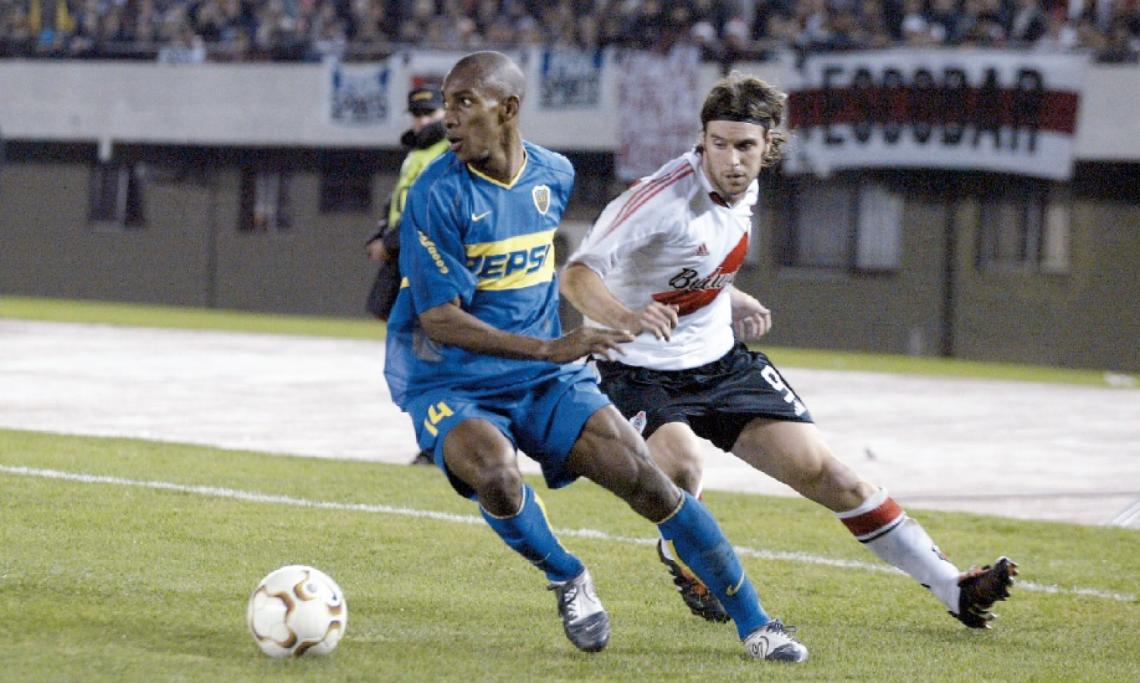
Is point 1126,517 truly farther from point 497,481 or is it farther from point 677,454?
point 497,481

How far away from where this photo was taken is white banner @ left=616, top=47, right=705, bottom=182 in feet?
95.1

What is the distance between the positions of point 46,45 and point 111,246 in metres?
4.23

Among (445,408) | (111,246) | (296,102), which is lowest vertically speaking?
(111,246)

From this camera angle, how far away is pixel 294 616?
5660 mm

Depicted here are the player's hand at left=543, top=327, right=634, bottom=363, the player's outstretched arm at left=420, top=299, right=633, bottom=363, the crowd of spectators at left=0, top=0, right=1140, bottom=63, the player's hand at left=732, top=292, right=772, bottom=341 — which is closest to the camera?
the player's hand at left=543, top=327, right=634, bottom=363

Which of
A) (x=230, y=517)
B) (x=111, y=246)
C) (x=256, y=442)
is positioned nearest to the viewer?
(x=230, y=517)

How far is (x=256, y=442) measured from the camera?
12.7m

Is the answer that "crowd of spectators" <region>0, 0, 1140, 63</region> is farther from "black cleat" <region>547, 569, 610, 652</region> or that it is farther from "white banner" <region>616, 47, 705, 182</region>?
"black cleat" <region>547, 569, 610, 652</region>

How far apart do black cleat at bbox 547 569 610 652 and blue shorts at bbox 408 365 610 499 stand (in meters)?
0.36

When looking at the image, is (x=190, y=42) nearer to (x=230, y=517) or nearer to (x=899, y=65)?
(x=899, y=65)

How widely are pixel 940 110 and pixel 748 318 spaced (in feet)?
68.0

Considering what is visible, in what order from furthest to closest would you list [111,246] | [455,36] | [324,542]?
[111,246] → [455,36] → [324,542]

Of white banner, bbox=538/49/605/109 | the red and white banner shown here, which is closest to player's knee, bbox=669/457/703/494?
the red and white banner

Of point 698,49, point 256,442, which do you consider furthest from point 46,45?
point 256,442
